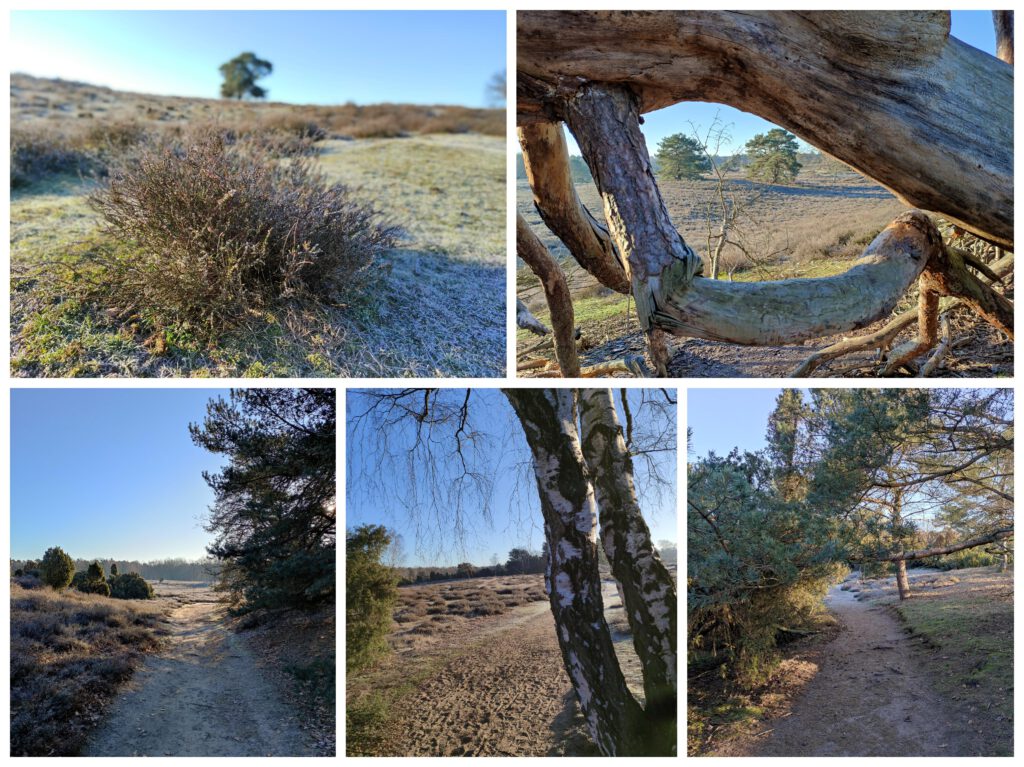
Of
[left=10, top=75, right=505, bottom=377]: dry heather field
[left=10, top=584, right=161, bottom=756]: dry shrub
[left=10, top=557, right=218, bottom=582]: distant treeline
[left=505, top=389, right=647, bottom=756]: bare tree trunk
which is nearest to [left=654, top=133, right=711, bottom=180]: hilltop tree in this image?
[left=505, top=389, right=647, bottom=756]: bare tree trunk

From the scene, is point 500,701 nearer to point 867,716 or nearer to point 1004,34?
point 867,716

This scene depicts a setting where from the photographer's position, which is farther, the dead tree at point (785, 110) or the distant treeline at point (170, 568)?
the distant treeline at point (170, 568)

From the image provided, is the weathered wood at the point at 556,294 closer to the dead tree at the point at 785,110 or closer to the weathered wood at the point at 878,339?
the dead tree at the point at 785,110

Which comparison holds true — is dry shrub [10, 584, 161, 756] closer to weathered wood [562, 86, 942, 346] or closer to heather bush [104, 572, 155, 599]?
heather bush [104, 572, 155, 599]

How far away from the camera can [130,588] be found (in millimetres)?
2803

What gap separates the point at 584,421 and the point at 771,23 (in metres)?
1.58

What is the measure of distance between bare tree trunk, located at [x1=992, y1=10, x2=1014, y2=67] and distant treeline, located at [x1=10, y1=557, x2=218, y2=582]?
373cm

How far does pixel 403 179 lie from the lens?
5.93 meters

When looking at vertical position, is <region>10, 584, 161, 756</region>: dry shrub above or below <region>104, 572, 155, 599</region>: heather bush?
below

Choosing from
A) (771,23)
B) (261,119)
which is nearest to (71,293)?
(771,23)

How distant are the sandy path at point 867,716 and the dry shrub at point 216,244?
2705 millimetres

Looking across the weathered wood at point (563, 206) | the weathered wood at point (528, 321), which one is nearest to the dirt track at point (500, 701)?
the weathered wood at point (528, 321)

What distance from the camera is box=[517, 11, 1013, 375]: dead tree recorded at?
2.38m

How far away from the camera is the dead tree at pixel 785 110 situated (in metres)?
2.38
